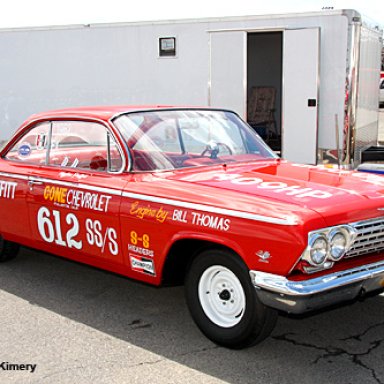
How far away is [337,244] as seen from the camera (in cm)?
337

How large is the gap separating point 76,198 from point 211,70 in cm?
561

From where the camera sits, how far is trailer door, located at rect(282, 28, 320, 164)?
882cm

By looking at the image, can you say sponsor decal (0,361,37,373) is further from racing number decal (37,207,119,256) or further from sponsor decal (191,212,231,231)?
sponsor decal (191,212,231,231)

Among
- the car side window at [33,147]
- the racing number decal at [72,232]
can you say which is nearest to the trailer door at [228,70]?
the car side window at [33,147]

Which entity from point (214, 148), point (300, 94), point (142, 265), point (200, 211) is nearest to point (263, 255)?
point (200, 211)

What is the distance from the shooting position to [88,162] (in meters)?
4.62

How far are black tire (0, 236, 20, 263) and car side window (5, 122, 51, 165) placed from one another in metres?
0.82

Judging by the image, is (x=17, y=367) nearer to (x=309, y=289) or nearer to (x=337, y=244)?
(x=309, y=289)

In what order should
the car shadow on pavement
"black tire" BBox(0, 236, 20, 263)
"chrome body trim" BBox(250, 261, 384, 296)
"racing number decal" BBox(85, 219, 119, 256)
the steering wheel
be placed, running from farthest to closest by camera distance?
A: "black tire" BBox(0, 236, 20, 263) < the steering wheel < "racing number decal" BBox(85, 219, 119, 256) < the car shadow on pavement < "chrome body trim" BBox(250, 261, 384, 296)

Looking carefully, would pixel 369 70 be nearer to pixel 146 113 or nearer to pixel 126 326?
pixel 146 113

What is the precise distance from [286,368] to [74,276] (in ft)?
7.99

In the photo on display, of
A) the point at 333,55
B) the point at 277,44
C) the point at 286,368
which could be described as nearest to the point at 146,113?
the point at 286,368

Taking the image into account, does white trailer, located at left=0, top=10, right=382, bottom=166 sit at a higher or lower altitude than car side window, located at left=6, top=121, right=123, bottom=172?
higher

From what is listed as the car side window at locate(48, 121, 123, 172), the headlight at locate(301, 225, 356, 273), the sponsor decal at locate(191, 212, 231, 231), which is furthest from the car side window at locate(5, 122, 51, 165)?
the headlight at locate(301, 225, 356, 273)
